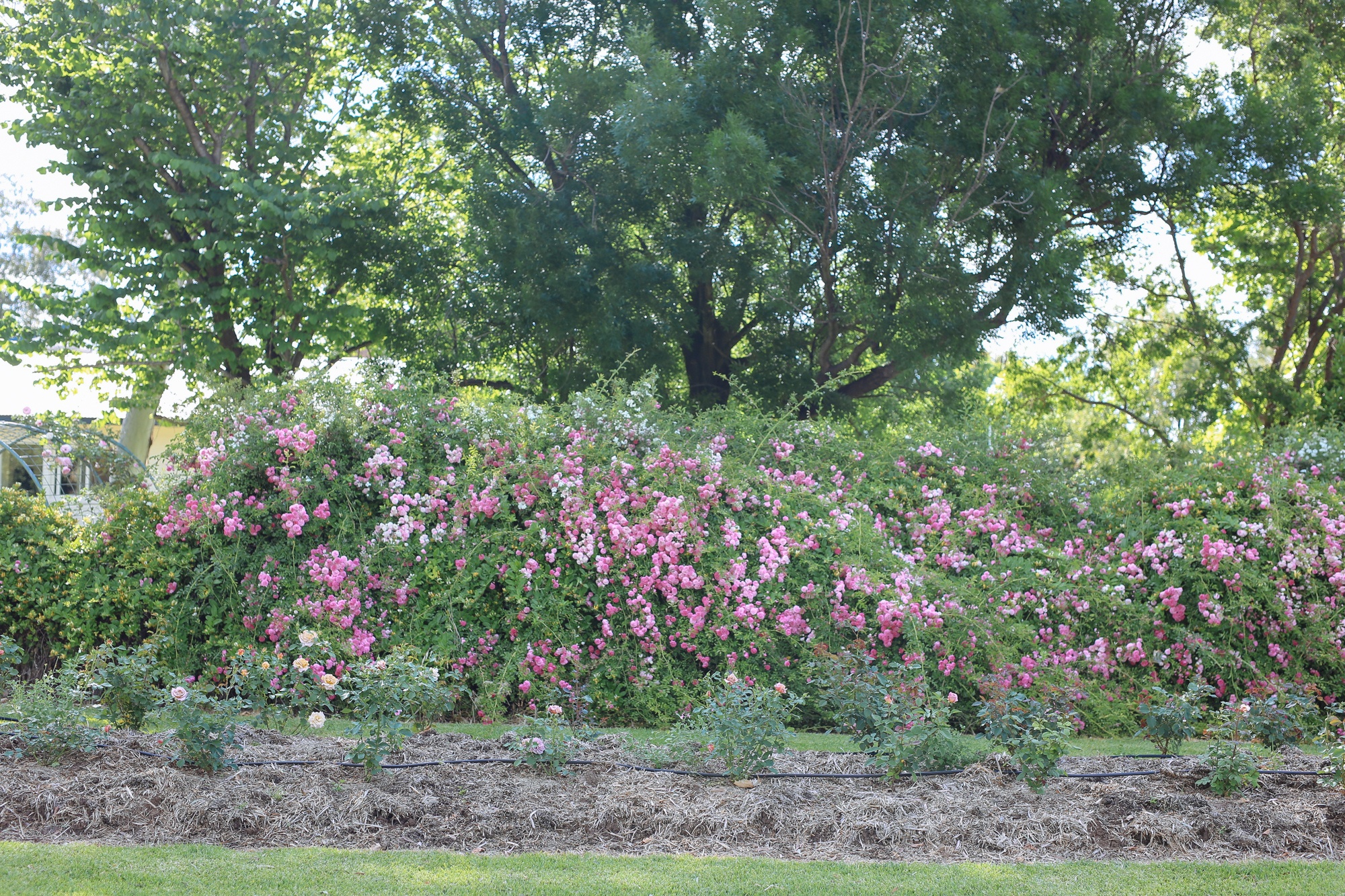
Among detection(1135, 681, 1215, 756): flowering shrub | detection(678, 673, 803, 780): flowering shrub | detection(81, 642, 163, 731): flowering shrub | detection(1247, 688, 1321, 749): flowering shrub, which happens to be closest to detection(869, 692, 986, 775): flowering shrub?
detection(678, 673, 803, 780): flowering shrub

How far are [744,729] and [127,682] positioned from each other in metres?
2.90

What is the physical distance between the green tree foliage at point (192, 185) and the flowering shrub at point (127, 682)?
7024mm

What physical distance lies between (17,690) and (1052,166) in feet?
35.5

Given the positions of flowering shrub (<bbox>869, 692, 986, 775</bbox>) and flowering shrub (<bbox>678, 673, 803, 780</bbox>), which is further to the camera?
flowering shrub (<bbox>869, 692, 986, 775</bbox>)

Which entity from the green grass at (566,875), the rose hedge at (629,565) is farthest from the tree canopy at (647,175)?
the green grass at (566,875)

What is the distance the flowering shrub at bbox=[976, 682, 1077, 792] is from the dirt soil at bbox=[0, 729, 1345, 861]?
0.30 ft

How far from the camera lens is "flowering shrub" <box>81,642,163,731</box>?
498 cm

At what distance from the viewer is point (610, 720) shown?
6609 mm

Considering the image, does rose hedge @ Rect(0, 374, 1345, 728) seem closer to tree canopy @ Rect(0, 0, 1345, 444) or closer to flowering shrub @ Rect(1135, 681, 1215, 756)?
flowering shrub @ Rect(1135, 681, 1215, 756)

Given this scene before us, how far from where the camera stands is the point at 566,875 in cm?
346

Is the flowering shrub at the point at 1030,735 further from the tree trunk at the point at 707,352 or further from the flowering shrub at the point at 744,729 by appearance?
the tree trunk at the point at 707,352

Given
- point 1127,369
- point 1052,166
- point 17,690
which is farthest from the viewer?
point 1127,369

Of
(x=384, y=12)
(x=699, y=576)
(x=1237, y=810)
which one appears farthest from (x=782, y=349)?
(x=1237, y=810)

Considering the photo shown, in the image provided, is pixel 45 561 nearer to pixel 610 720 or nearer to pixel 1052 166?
pixel 610 720
